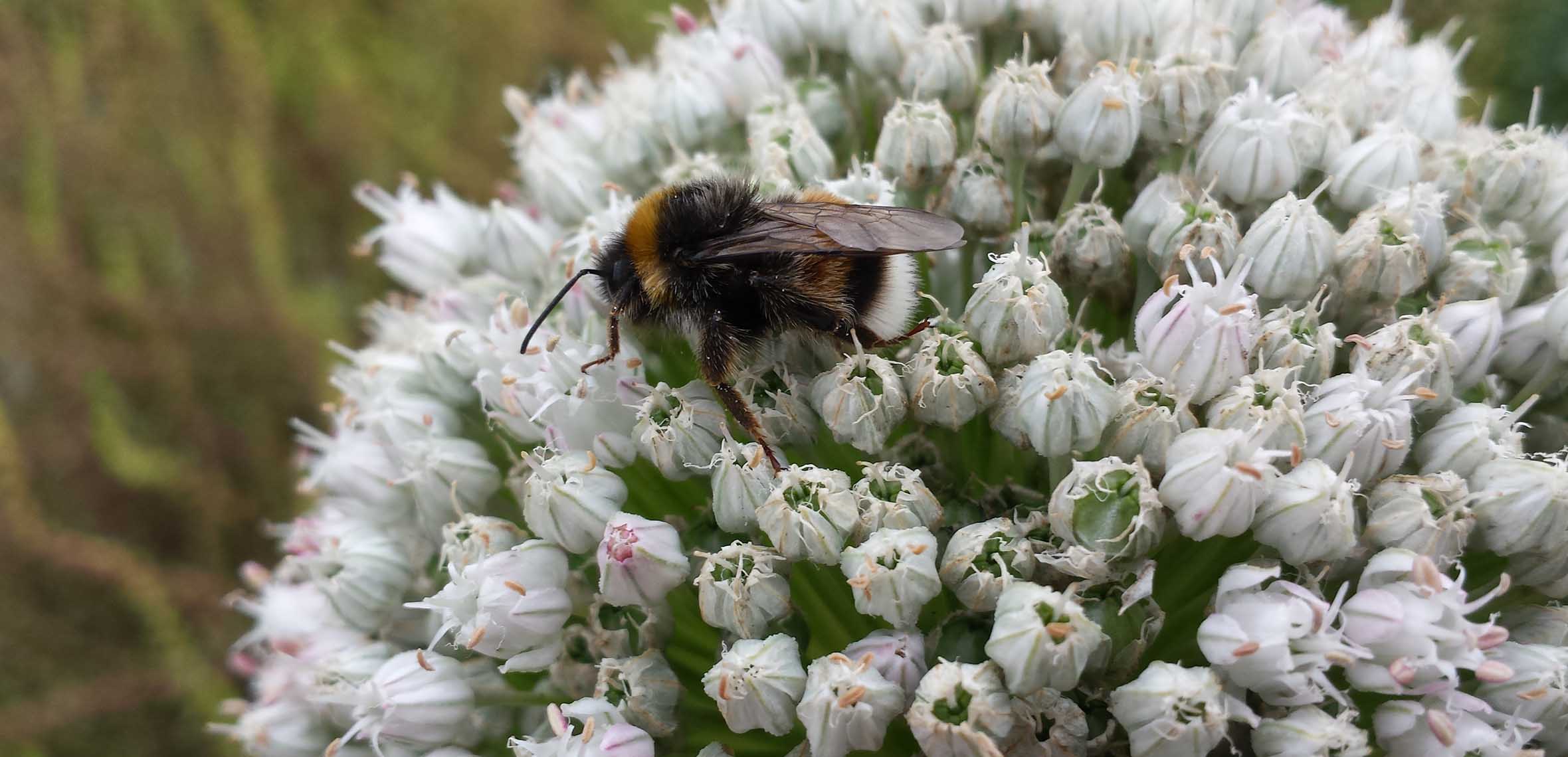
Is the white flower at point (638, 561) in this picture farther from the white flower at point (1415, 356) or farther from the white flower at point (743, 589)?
the white flower at point (1415, 356)

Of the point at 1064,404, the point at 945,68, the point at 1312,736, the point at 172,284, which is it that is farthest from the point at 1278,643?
the point at 172,284

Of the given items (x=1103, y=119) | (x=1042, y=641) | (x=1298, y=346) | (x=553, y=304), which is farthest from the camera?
(x=1103, y=119)

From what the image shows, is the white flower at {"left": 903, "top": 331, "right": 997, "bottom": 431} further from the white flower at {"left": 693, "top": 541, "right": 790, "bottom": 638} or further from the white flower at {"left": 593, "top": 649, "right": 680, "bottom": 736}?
the white flower at {"left": 593, "top": 649, "right": 680, "bottom": 736}

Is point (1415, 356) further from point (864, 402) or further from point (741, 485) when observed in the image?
point (741, 485)

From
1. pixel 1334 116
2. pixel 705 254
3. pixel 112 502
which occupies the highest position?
pixel 112 502

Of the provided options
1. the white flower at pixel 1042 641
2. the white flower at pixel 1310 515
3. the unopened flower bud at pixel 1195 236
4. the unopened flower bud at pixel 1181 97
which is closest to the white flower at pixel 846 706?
the white flower at pixel 1042 641

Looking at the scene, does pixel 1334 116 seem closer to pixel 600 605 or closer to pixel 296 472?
pixel 600 605

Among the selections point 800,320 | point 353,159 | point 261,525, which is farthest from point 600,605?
point 353,159
